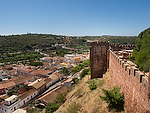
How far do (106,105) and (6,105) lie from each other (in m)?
22.2

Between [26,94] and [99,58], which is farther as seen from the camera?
[26,94]

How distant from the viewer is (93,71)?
52.8 feet

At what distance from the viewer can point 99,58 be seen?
51.5ft

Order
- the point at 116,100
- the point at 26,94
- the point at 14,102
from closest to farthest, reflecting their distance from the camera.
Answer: the point at 116,100
the point at 14,102
the point at 26,94

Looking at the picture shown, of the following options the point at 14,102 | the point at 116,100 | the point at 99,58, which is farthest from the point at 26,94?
the point at 116,100

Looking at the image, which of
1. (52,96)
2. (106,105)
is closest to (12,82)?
(52,96)

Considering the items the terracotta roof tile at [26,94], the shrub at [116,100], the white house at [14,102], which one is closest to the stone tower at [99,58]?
the shrub at [116,100]

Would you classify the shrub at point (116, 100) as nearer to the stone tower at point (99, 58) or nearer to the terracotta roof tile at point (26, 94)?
the stone tower at point (99, 58)

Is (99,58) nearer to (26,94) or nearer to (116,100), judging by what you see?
(116,100)

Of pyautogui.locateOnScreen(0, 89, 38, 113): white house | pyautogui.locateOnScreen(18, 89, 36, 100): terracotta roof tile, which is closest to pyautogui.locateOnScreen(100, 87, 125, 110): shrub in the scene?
pyautogui.locateOnScreen(0, 89, 38, 113): white house

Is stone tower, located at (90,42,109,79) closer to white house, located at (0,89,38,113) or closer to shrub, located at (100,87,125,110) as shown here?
shrub, located at (100,87,125,110)

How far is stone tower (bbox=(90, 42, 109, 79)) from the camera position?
15406 mm

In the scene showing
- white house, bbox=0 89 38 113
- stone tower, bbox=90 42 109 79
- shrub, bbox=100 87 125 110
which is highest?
stone tower, bbox=90 42 109 79

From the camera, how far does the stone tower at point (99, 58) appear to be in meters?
15.4
